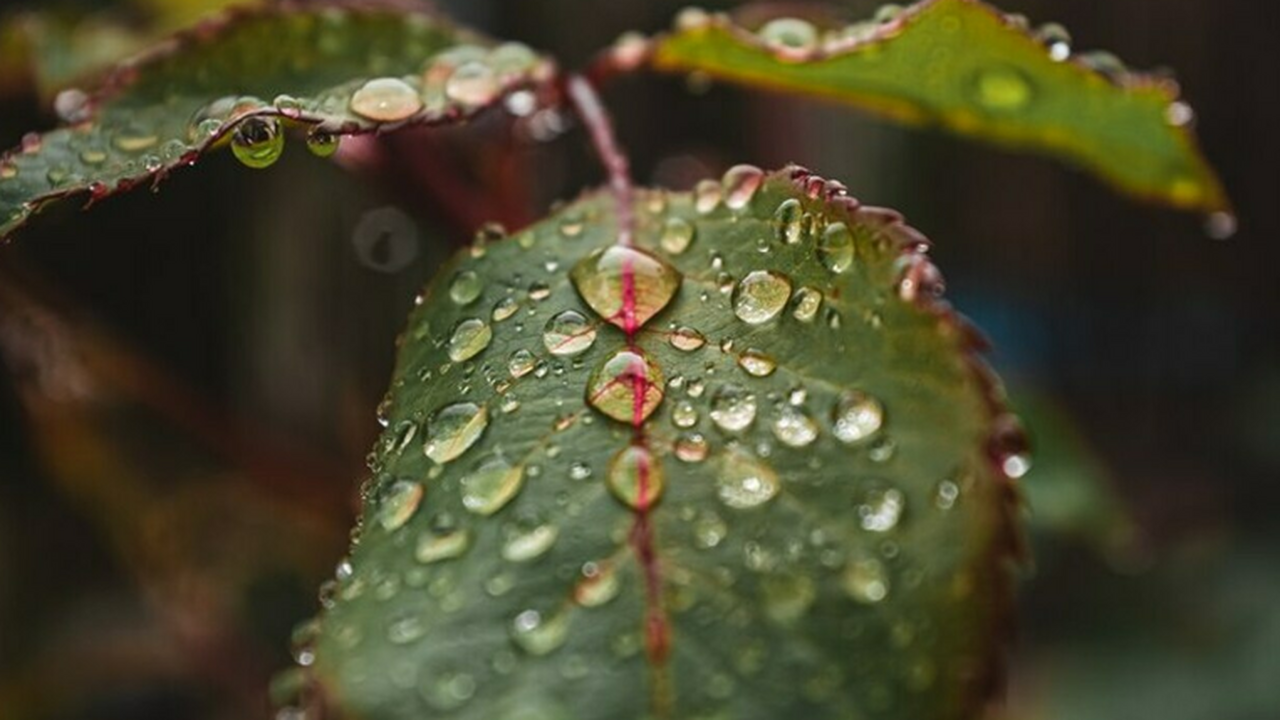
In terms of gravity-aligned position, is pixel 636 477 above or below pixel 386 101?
below

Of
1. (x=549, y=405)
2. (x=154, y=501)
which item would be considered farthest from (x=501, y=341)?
(x=154, y=501)

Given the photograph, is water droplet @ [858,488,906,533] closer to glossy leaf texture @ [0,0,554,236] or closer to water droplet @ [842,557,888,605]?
water droplet @ [842,557,888,605]

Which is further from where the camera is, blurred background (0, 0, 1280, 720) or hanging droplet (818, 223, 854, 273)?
blurred background (0, 0, 1280, 720)

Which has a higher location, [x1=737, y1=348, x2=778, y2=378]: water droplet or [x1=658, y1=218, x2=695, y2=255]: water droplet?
[x1=658, y1=218, x2=695, y2=255]: water droplet

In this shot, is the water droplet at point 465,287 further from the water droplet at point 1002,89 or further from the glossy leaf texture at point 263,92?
the water droplet at point 1002,89

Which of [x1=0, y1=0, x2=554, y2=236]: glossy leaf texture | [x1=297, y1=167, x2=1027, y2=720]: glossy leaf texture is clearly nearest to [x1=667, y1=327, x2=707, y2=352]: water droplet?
[x1=297, y1=167, x2=1027, y2=720]: glossy leaf texture

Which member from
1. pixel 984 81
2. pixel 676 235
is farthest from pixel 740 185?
pixel 984 81

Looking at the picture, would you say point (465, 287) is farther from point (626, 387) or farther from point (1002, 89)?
point (1002, 89)

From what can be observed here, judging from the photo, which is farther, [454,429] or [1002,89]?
[1002,89]
